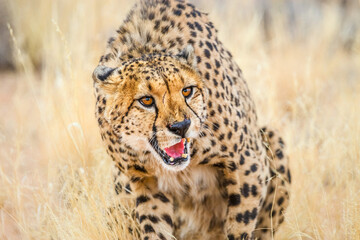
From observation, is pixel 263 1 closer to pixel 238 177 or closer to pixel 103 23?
pixel 103 23

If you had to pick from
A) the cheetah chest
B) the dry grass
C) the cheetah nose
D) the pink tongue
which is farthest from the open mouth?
the dry grass

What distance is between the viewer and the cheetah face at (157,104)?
2070 millimetres

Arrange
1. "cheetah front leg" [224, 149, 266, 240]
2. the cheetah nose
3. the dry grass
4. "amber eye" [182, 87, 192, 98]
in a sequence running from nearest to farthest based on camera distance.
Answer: the cheetah nose
"amber eye" [182, 87, 192, 98]
"cheetah front leg" [224, 149, 266, 240]
the dry grass

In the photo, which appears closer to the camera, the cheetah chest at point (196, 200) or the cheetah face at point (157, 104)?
the cheetah face at point (157, 104)

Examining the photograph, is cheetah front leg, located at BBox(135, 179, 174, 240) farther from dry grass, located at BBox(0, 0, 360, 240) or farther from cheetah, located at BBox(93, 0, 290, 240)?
dry grass, located at BBox(0, 0, 360, 240)

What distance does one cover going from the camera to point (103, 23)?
5934mm

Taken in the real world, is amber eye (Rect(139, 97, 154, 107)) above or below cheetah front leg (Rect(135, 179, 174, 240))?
above

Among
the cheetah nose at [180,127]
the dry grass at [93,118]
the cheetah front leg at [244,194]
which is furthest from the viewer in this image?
the dry grass at [93,118]

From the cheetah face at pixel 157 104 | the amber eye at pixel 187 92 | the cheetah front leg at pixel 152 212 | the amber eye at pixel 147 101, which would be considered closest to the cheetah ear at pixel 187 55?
the cheetah face at pixel 157 104

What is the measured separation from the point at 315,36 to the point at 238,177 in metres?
4.30

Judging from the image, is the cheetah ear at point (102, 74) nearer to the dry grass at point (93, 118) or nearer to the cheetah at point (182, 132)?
the cheetah at point (182, 132)

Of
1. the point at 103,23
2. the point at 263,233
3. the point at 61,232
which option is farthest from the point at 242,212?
the point at 103,23

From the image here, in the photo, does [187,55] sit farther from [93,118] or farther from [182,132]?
[93,118]

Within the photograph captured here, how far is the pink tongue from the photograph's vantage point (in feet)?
7.19
